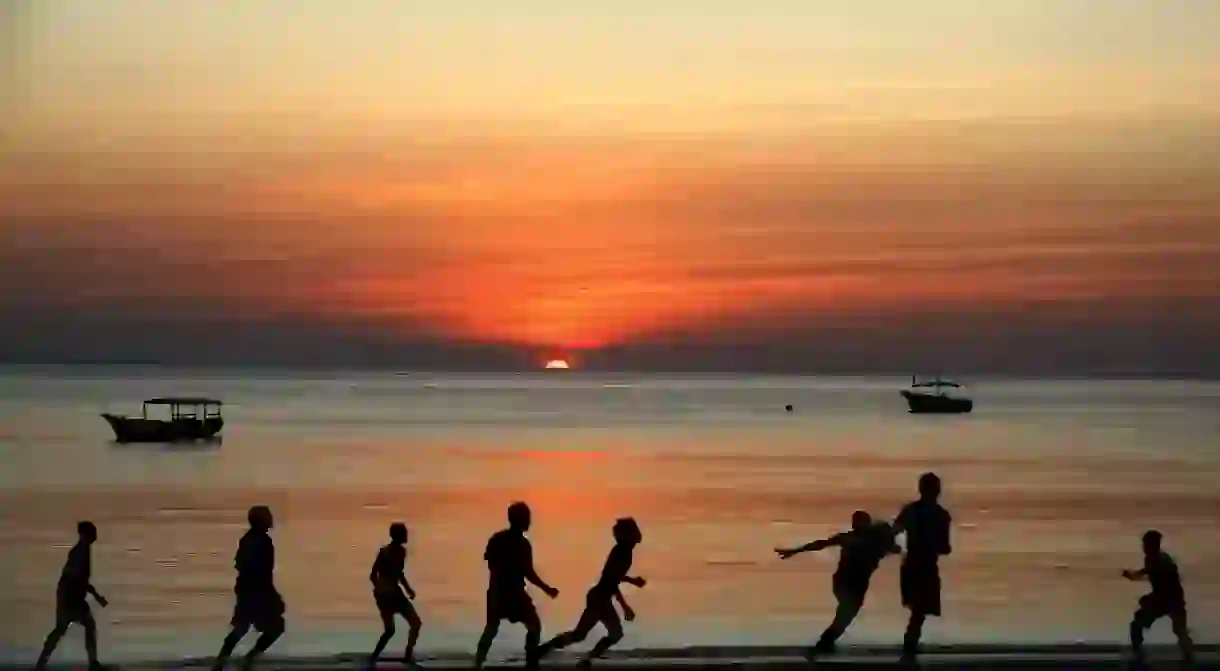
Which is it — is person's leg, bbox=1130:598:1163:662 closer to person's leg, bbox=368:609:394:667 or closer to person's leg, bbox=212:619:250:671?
person's leg, bbox=368:609:394:667

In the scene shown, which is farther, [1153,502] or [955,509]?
[1153,502]

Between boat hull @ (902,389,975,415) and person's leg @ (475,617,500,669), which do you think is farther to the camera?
boat hull @ (902,389,975,415)

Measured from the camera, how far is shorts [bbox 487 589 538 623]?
11547 millimetres

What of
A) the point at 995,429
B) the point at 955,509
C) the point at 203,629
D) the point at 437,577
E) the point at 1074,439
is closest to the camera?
the point at 203,629

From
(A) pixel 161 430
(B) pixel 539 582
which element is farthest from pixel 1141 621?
(A) pixel 161 430

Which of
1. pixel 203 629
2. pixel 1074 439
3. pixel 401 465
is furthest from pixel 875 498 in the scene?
pixel 1074 439

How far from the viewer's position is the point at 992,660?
12625 millimetres

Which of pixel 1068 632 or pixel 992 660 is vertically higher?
pixel 992 660

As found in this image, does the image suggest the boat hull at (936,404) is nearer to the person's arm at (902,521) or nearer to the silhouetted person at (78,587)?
the person's arm at (902,521)

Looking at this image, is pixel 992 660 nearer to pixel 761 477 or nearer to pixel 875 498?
pixel 875 498

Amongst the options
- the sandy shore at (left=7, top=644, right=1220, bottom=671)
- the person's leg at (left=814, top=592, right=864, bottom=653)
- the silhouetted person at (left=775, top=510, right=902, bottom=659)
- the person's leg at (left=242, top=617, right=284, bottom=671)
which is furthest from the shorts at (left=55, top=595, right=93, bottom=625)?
the person's leg at (left=814, top=592, right=864, bottom=653)

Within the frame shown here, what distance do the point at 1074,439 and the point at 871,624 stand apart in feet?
304

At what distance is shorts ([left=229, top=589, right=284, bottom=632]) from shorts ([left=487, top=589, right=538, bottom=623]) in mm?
1634

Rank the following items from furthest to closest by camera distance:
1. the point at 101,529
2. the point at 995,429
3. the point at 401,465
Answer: the point at 995,429, the point at 401,465, the point at 101,529
